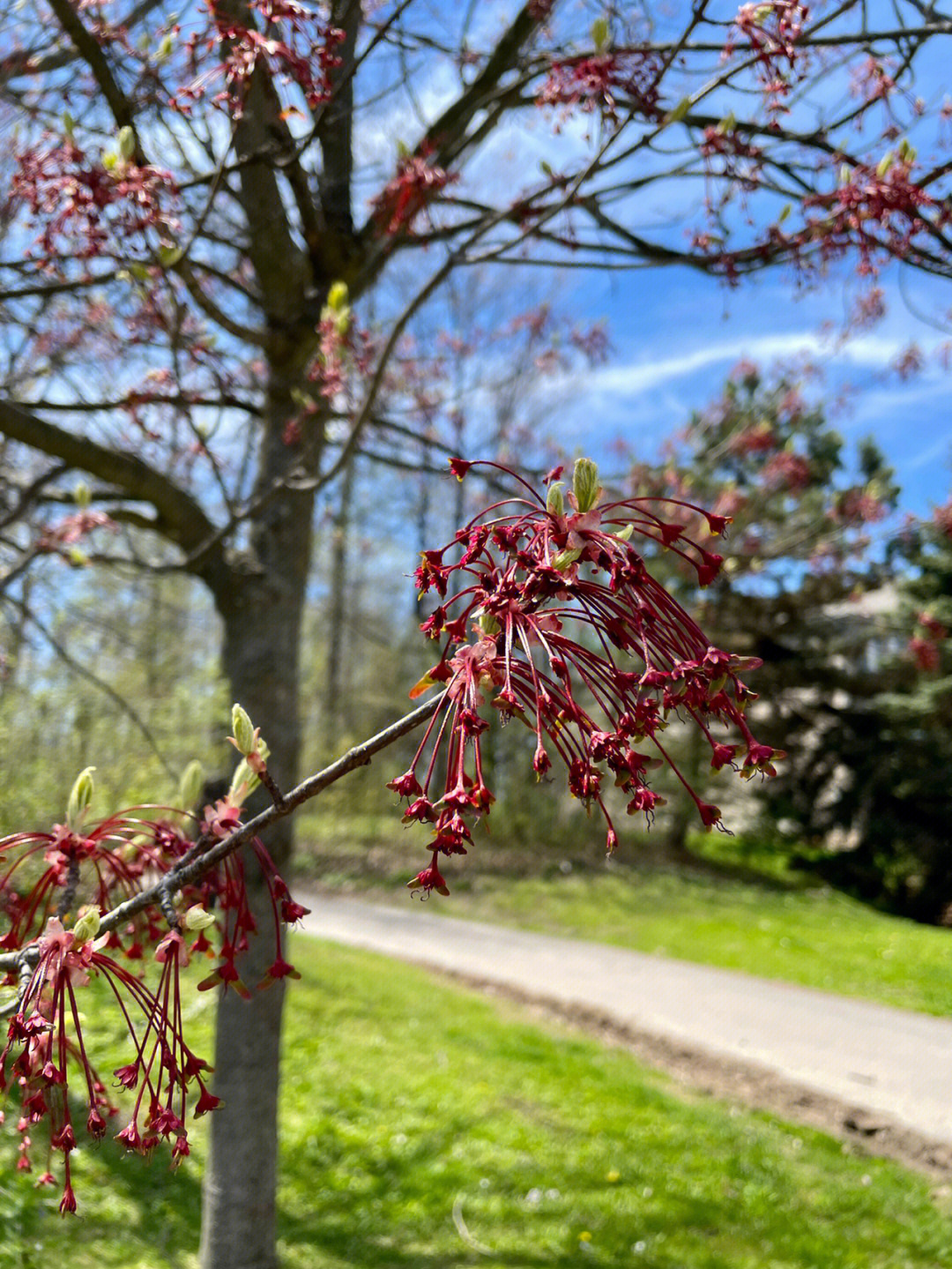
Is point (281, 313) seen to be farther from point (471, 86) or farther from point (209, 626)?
point (209, 626)

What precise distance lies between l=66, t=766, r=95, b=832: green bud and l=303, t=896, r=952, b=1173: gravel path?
6.25 metres

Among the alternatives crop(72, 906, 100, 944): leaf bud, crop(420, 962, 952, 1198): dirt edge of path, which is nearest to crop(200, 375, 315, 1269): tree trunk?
crop(72, 906, 100, 944): leaf bud

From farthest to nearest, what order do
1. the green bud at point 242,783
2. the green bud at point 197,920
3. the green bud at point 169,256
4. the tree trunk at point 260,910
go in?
the tree trunk at point 260,910
the green bud at point 169,256
the green bud at point 242,783
the green bud at point 197,920

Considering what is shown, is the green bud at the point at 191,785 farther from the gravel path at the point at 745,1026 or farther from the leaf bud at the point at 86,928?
the gravel path at the point at 745,1026

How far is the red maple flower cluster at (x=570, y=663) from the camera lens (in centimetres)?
104

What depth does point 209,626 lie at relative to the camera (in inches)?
412

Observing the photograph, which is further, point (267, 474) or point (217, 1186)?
point (267, 474)

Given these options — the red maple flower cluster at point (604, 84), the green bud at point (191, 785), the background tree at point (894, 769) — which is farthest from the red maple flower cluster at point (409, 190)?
the background tree at point (894, 769)

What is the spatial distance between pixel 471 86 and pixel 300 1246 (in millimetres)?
4789

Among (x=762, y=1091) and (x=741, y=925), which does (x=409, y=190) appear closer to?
(x=762, y=1091)

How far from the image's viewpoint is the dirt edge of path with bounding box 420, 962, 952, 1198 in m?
6.04

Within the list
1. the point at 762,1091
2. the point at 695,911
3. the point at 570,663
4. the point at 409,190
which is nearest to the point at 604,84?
the point at 409,190

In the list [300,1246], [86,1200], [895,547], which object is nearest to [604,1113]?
[300,1246]

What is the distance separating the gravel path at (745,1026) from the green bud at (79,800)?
6.25 m
